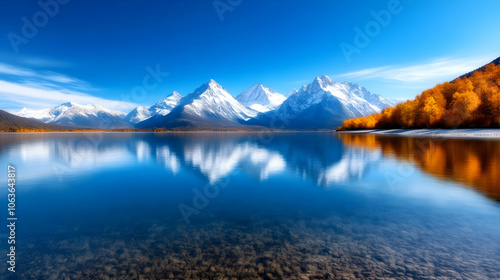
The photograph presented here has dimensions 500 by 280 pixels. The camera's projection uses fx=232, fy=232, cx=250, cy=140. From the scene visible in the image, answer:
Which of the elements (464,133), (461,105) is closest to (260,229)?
(464,133)

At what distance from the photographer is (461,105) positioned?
9075cm

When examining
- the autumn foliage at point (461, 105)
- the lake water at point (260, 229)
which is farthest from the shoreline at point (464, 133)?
the lake water at point (260, 229)

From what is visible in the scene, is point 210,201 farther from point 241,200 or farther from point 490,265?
point 490,265

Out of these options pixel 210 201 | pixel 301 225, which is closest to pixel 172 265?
pixel 301 225

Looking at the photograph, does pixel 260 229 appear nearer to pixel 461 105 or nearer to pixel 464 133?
pixel 464 133

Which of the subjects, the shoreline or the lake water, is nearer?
the lake water

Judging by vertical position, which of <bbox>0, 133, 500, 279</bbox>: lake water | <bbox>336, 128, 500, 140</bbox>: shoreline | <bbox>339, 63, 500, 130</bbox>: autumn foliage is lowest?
<bbox>0, 133, 500, 279</bbox>: lake water

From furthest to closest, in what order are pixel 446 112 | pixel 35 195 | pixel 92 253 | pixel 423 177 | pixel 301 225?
pixel 446 112 → pixel 423 177 → pixel 35 195 → pixel 301 225 → pixel 92 253

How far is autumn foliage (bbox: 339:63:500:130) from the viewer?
3438 inches

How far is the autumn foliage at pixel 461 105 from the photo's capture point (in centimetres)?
8731

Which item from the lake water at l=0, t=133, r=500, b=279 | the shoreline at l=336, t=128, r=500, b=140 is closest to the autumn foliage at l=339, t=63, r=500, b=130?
the shoreline at l=336, t=128, r=500, b=140

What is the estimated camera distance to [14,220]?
13055 millimetres

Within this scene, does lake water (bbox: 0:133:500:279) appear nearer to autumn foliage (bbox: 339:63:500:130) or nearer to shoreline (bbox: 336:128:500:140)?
shoreline (bbox: 336:128:500:140)

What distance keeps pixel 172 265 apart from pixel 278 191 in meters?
12.0
